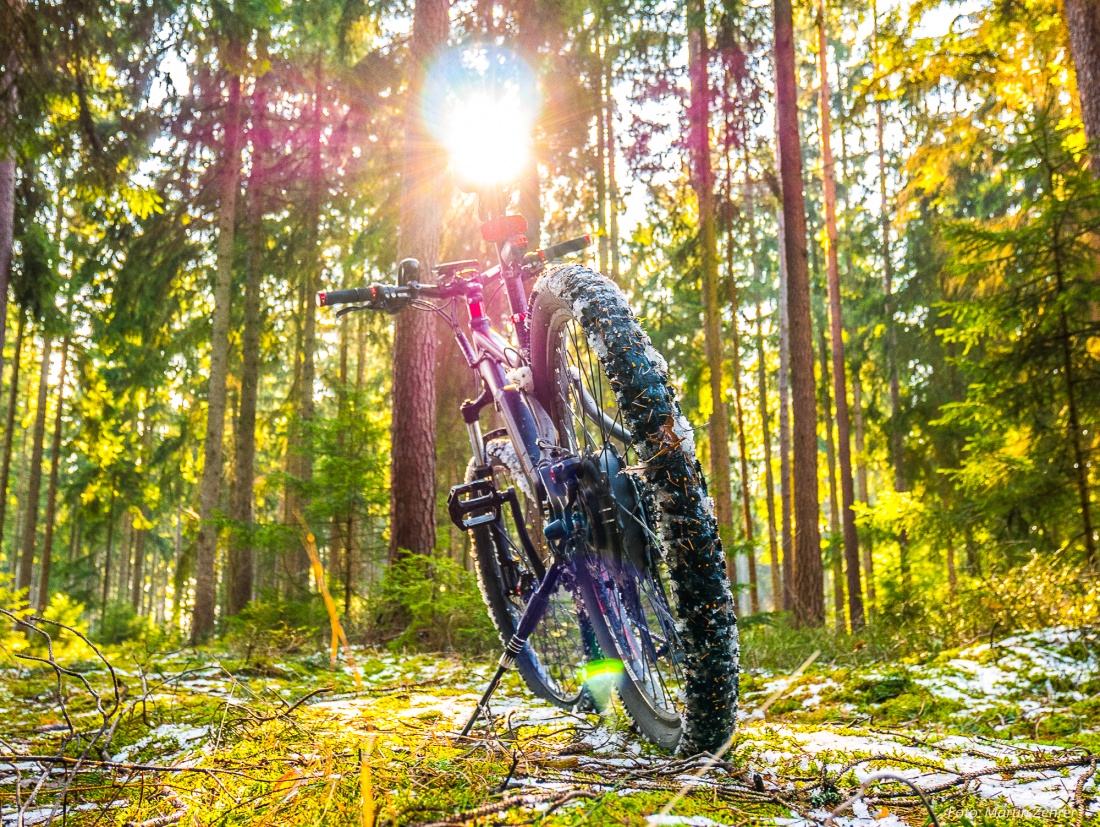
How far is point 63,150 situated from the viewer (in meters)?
7.19

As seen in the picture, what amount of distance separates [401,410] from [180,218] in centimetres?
709

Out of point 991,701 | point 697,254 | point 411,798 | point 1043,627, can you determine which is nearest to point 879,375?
point 697,254

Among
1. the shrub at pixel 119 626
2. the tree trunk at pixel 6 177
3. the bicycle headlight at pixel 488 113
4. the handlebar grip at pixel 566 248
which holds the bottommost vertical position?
the shrub at pixel 119 626

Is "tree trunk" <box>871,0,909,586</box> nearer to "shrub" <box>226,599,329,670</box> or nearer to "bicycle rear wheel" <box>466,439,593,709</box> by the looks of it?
"shrub" <box>226,599,329,670</box>

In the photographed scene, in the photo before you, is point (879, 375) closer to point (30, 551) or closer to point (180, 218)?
point (180, 218)

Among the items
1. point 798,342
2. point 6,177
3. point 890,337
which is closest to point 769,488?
point 890,337

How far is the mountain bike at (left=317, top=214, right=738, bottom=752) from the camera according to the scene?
179cm

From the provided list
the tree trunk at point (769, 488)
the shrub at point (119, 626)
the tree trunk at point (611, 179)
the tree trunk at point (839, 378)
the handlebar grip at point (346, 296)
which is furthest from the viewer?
the tree trunk at point (769, 488)

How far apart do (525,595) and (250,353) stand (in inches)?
366

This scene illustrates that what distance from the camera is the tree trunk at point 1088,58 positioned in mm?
6477

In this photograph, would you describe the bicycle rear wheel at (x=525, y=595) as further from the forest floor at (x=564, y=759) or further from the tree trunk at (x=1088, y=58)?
the tree trunk at (x=1088, y=58)

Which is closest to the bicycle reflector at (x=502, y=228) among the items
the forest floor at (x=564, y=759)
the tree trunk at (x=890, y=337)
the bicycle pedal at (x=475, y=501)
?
the bicycle pedal at (x=475, y=501)

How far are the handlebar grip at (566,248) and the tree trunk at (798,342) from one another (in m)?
6.81

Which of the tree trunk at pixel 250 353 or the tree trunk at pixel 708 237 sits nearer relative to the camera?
the tree trunk at pixel 708 237
